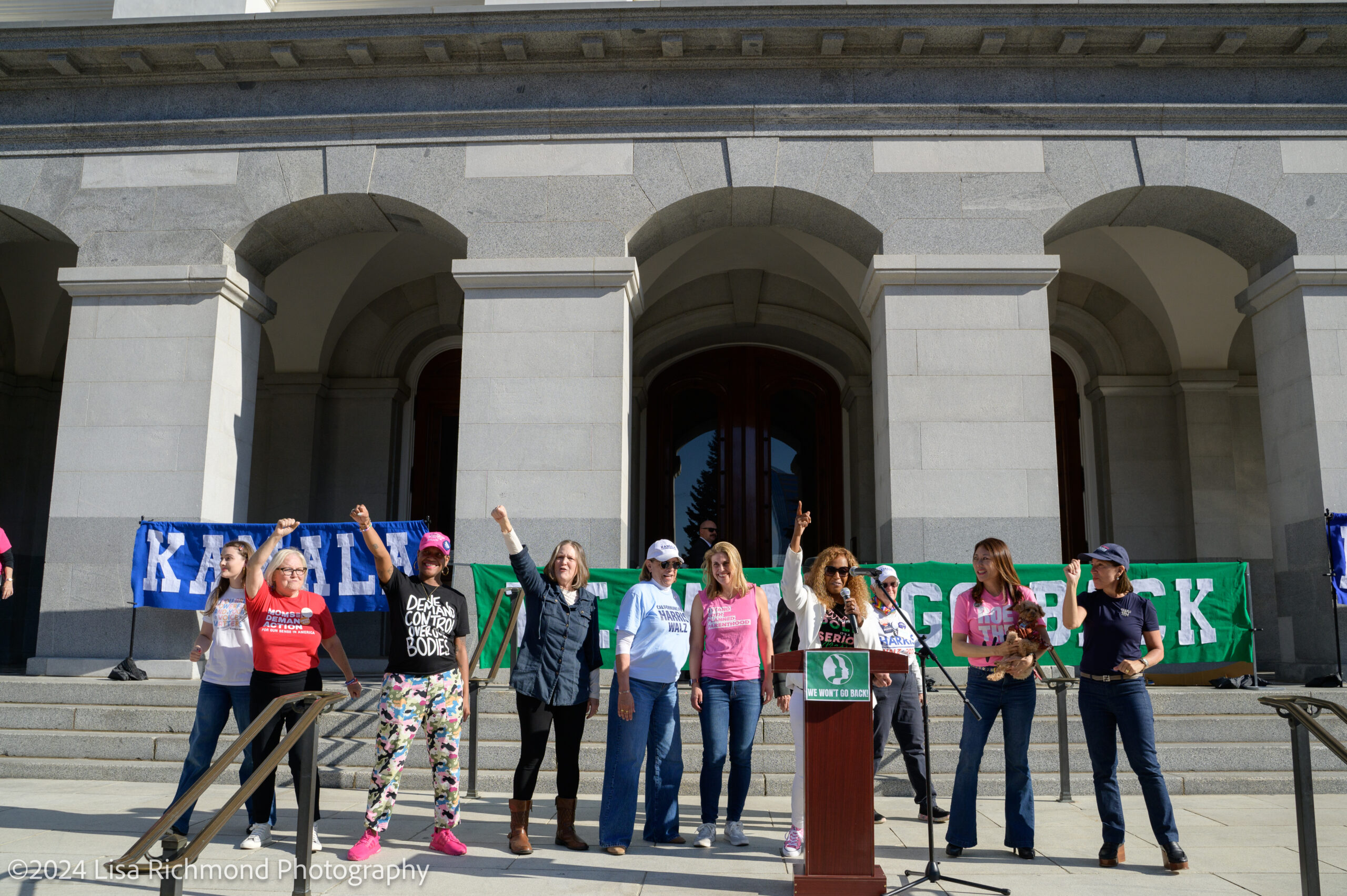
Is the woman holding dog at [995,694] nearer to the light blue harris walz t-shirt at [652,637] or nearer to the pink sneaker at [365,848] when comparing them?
the light blue harris walz t-shirt at [652,637]

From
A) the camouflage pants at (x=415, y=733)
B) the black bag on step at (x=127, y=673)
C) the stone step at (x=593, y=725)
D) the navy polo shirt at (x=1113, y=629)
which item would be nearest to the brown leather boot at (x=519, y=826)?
the camouflage pants at (x=415, y=733)

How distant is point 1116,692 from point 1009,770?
30.7 inches

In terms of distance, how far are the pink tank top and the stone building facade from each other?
13.6 feet

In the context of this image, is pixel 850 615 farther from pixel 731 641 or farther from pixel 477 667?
pixel 477 667

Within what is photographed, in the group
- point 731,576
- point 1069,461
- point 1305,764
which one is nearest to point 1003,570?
point 731,576

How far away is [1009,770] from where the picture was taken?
5883 millimetres

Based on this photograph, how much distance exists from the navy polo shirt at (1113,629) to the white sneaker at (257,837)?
4995 millimetres

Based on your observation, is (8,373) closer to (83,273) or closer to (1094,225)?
(83,273)

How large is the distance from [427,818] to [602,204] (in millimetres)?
6725

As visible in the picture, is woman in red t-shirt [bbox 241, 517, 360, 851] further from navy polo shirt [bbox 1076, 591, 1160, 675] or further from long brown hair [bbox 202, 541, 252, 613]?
navy polo shirt [bbox 1076, 591, 1160, 675]

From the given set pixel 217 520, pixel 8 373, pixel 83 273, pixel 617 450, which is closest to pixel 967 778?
pixel 617 450

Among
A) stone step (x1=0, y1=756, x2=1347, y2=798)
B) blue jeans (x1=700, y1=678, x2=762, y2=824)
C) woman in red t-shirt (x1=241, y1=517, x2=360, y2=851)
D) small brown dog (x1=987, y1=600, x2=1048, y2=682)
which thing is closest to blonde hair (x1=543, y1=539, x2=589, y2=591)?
blue jeans (x1=700, y1=678, x2=762, y2=824)

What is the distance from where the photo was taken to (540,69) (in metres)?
11.2

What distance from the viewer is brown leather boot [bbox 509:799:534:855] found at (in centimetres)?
588
